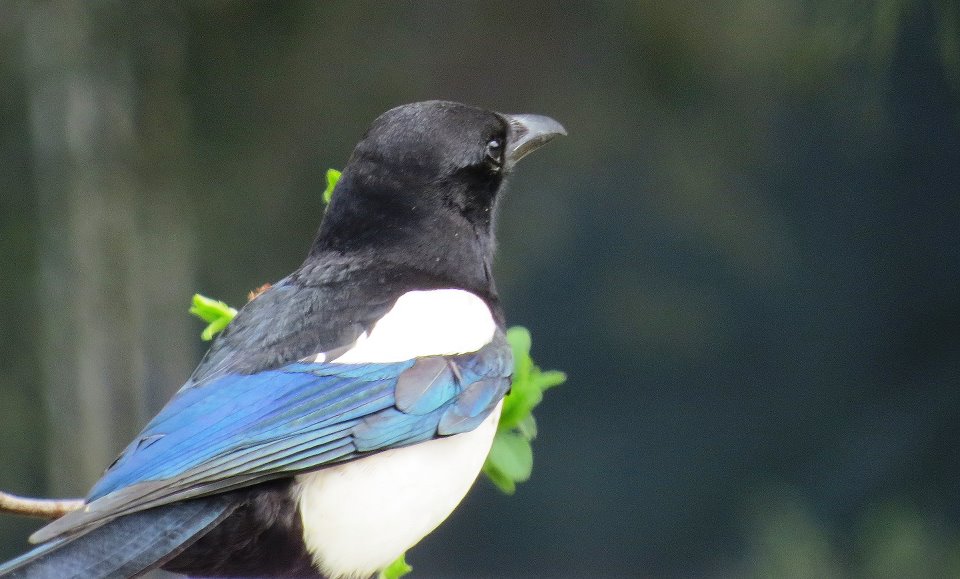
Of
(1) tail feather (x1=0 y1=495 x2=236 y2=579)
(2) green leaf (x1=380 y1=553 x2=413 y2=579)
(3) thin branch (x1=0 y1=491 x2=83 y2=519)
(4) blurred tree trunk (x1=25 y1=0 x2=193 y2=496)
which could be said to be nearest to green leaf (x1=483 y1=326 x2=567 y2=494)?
(2) green leaf (x1=380 y1=553 x2=413 y2=579)

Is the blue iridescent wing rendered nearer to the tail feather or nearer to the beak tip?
the tail feather

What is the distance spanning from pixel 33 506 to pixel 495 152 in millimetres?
534

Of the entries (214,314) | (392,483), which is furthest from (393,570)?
(214,314)

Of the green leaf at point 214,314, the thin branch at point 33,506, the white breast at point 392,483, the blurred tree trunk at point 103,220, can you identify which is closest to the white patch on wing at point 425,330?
the white breast at point 392,483

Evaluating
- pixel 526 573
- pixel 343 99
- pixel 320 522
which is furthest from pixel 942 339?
pixel 320 522

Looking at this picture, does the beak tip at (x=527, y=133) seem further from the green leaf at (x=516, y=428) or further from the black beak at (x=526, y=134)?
the green leaf at (x=516, y=428)

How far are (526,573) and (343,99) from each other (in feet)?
3.21

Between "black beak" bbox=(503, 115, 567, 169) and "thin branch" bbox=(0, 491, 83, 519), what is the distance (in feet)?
1.74

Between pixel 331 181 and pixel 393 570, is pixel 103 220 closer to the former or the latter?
pixel 331 181

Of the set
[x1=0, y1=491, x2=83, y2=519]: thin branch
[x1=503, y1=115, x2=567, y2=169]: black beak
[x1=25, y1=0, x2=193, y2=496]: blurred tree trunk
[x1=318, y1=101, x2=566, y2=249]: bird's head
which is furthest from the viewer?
[x1=25, y1=0, x2=193, y2=496]: blurred tree trunk

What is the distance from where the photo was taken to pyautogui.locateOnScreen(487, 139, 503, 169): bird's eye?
122 cm

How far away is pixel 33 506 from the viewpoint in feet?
3.21

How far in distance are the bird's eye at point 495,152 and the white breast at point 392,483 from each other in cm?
19

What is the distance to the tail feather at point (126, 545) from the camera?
2.64ft
